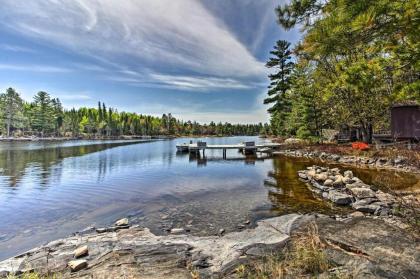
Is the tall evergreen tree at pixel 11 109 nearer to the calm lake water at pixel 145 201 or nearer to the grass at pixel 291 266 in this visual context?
the calm lake water at pixel 145 201

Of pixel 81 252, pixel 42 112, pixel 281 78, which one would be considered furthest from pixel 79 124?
pixel 81 252

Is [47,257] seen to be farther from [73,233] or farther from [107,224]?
[107,224]

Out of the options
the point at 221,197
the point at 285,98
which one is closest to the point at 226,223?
the point at 221,197

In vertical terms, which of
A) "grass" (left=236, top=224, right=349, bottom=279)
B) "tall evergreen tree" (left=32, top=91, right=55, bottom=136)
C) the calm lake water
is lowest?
the calm lake water

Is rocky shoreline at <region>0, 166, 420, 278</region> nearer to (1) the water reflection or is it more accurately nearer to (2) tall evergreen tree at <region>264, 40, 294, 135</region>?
(1) the water reflection

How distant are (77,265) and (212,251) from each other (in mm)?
2840

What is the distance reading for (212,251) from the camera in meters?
5.80

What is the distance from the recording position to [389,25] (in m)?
4.19

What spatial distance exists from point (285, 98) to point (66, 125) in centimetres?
8975

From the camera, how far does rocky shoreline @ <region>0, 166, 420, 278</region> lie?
4.46m

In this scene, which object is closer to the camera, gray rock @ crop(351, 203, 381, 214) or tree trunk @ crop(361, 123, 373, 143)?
gray rock @ crop(351, 203, 381, 214)

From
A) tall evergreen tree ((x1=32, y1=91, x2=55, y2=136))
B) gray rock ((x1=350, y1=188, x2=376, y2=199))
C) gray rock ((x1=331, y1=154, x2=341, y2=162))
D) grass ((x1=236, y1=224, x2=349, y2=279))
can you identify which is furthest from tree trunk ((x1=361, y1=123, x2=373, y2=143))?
tall evergreen tree ((x1=32, y1=91, x2=55, y2=136))

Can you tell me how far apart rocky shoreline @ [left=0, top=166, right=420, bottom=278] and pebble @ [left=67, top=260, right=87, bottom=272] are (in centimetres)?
2

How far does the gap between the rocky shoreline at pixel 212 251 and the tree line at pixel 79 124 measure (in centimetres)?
9380
